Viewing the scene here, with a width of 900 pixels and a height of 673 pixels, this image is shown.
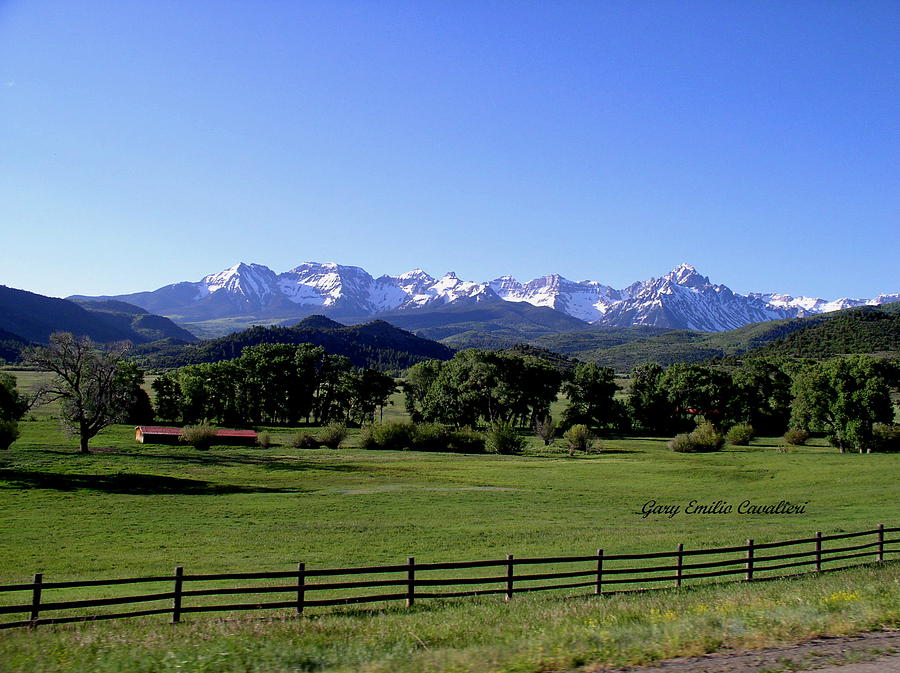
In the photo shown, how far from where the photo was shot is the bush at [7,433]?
224 feet

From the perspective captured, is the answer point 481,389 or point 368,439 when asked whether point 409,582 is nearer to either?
point 368,439

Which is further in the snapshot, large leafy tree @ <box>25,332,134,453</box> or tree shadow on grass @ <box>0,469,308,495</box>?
large leafy tree @ <box>25,332,134,453</box>

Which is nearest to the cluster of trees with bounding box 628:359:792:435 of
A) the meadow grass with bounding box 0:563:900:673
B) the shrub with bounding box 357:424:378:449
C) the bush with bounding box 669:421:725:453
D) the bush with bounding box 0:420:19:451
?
the bush with bounding box 669:421:725:453

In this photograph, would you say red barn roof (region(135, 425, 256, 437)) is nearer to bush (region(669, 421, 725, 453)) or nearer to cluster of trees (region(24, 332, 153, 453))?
A: cluster of trees (region(24, 332, 153, 453))

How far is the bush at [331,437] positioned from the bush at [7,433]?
124 feet

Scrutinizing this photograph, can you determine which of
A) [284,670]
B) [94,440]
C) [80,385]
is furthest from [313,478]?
[284,670]

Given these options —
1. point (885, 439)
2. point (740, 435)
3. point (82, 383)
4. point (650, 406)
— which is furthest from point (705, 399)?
Result: point (82, 383)

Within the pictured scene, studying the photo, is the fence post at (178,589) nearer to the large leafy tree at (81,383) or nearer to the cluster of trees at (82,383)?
the cluster of trees at (82,383)

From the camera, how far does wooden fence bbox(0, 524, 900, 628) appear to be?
53.0 feet

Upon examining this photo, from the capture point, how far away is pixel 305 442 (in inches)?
3671

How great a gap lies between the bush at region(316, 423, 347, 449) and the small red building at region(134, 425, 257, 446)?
9.83 meters

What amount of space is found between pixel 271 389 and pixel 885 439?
99743 millimetres

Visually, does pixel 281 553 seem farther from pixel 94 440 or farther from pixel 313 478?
pixel 94 440

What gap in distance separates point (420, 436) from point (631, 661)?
84.3 m
